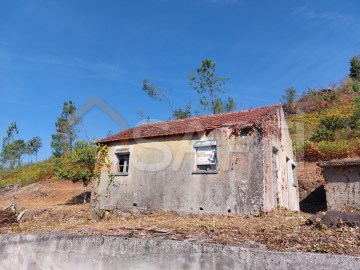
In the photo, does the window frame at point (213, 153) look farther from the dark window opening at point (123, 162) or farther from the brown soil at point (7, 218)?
the brown soil at point (7, 218)

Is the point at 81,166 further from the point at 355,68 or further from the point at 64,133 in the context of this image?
the point at 355,68

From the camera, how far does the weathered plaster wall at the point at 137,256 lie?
658 centimetres

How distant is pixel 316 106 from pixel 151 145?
36270mm

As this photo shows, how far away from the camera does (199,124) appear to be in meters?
16.2

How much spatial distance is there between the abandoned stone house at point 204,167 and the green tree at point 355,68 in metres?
39.3

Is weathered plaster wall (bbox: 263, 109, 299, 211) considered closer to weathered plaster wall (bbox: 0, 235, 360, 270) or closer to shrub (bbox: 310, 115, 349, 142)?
weathered plaster wall (bbox: 0, 235, 360, 270)

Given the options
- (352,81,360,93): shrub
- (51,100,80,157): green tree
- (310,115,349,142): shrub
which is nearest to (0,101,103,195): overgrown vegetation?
(51,100,80,157): green tree

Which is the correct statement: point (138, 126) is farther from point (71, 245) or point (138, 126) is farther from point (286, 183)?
point (71, 245)

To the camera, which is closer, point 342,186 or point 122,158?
point 342,186

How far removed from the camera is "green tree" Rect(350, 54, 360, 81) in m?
49.4

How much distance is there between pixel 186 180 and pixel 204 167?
3.32 feet

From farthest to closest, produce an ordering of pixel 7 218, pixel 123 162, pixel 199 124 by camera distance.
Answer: pixel 123 162, pixel 199 124, pixel 7 218

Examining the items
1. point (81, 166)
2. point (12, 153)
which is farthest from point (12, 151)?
point (81, 166)

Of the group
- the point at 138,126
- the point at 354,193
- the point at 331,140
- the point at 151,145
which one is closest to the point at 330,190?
the point at 354,193
